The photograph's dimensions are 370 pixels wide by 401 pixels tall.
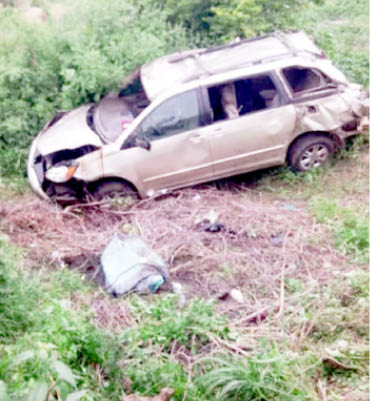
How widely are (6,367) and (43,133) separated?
16.6 feet

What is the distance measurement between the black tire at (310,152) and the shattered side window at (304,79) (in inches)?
25.5

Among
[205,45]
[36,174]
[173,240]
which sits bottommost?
[173,240]

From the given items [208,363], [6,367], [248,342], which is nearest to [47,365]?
[6,367]

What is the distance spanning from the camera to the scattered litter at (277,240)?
6.05 metres

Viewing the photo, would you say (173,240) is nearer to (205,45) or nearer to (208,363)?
(208,363)

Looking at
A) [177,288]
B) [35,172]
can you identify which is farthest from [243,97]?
[177,288]

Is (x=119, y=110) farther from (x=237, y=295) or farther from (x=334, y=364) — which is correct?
(x=334, y=364)

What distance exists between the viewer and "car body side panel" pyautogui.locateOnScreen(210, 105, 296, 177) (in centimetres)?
711

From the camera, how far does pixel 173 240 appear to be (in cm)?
614

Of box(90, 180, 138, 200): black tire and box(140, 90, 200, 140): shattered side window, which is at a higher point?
box(140, 90, 200, 140): shattered side window

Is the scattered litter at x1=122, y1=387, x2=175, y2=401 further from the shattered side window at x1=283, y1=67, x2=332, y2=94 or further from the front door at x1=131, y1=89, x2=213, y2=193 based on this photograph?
the shattered side window at x1=283, y1=67, x2=332, y2=94

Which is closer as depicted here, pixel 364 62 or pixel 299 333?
pixel 299 333

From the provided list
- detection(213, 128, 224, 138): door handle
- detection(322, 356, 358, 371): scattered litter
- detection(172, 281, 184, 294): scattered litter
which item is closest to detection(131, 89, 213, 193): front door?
detection(213, 128, 224, 138): door handle

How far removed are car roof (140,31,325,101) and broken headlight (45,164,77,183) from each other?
51.4 inches
